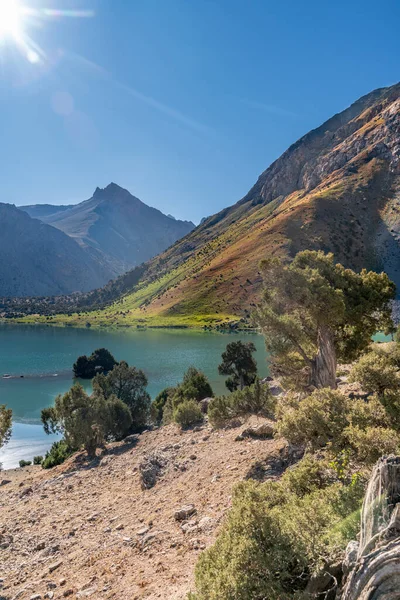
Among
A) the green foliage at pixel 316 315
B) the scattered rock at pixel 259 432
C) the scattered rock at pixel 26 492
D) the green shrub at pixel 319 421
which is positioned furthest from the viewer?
the scattered rock at pixel 26 492

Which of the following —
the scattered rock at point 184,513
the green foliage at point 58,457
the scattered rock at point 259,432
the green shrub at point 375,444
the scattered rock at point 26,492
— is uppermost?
the green shrub at point 375,444

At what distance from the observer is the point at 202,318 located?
17175cm

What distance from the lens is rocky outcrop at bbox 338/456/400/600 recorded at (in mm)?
4902

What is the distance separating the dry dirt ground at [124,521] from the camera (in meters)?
10.7

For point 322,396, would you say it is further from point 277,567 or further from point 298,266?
point 298,266

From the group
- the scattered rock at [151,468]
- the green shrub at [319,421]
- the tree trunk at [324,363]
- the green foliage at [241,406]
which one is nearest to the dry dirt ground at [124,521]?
the scattered rock at [151,468]

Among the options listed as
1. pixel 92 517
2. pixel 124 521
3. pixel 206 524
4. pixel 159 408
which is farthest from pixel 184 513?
pixel 159 408

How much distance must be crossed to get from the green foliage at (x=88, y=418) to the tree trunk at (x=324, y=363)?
67.9ft

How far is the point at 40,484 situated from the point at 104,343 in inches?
4245

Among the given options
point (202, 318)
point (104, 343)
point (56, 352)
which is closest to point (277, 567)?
point (56, 352)

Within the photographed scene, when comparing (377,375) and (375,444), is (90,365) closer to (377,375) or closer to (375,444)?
(377,375)

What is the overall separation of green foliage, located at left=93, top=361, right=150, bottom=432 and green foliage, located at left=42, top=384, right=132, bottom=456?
5.96 metres

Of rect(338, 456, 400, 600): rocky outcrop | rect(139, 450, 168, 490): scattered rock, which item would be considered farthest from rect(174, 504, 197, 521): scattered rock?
rect(338, 456, 400, 600): rocky outcrop

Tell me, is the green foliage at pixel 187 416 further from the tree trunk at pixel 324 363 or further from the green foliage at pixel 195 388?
the tree trunk at pixel 324 363
